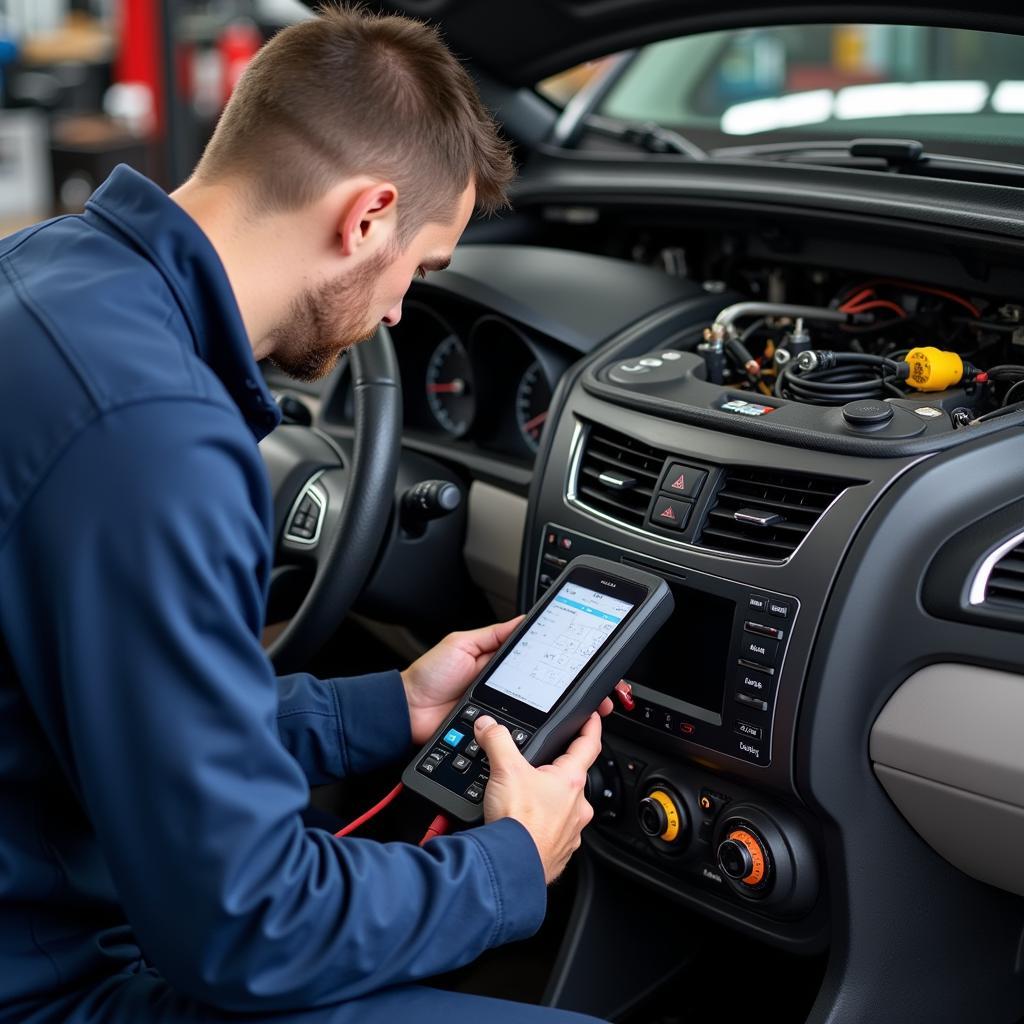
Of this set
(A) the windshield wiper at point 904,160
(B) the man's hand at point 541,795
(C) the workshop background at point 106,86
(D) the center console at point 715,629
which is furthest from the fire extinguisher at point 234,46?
(B) the man's hand at point 541,795

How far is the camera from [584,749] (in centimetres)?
113

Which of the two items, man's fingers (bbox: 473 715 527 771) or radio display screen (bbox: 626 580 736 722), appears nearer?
man's fingers (bbox: 473 715 527 771)

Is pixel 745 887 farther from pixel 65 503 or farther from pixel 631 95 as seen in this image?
pixel 631 95

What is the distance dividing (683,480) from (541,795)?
1.26ft

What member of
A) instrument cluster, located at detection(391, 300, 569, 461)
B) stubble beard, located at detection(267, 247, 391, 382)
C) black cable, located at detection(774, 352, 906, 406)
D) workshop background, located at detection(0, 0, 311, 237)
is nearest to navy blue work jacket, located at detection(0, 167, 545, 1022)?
stubble beard, located at detection(267, 247, 391, 382)

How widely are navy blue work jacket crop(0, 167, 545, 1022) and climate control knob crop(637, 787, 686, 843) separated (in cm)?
38

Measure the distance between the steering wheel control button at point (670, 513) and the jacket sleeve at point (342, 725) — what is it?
0.99 feet

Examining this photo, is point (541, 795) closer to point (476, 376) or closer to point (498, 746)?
point (498, 746)

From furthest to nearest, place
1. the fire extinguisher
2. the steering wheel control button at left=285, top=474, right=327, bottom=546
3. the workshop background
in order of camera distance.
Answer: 1. the fire extinguisher
2. the workshop background
3. the steering wheel control button at left=285, top=474, right=327, bottom=546

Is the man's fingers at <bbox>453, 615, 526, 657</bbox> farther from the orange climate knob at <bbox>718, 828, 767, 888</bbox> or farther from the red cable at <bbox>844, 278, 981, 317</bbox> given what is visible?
the red cable at <bbox>844, 278, 981, 317</bbox>

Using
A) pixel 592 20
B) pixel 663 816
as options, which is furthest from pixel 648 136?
pixel 663 816

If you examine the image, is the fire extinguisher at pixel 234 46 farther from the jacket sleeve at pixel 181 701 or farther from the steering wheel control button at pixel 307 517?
the jacket sleeve at pixel 181 701

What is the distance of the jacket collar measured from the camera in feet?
2.99

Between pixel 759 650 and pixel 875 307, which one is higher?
pixel 875 307
